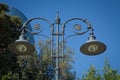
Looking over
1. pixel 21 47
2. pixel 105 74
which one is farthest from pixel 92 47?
pixel 105 74

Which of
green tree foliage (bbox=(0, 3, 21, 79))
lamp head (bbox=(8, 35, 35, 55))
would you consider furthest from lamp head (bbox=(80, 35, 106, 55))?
green tree foliage (bbox=(0, 3, 21, 79))

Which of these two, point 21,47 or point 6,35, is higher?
point 6,35

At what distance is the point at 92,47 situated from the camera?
7035 mm

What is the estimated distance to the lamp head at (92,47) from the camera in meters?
6.97

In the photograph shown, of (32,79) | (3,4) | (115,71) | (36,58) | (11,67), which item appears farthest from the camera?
(36,58)

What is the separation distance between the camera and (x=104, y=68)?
21688 mm

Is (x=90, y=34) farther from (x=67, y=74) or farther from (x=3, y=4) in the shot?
(x=67, y=74)

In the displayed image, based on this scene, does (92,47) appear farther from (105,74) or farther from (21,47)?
(105,74)

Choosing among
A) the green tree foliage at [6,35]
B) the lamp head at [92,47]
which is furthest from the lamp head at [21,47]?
the green tree foliage at [6,35]

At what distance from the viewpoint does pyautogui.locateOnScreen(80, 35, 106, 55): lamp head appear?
6.97 metres

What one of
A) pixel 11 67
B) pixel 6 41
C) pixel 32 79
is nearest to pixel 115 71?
pixel 6 41

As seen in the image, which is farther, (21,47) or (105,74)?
(105,74)

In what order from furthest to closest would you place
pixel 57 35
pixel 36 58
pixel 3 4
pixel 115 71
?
pixel 36 58, pixel 115 71, pixel 3 4, pixel 57 35

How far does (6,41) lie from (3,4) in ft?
11.9
